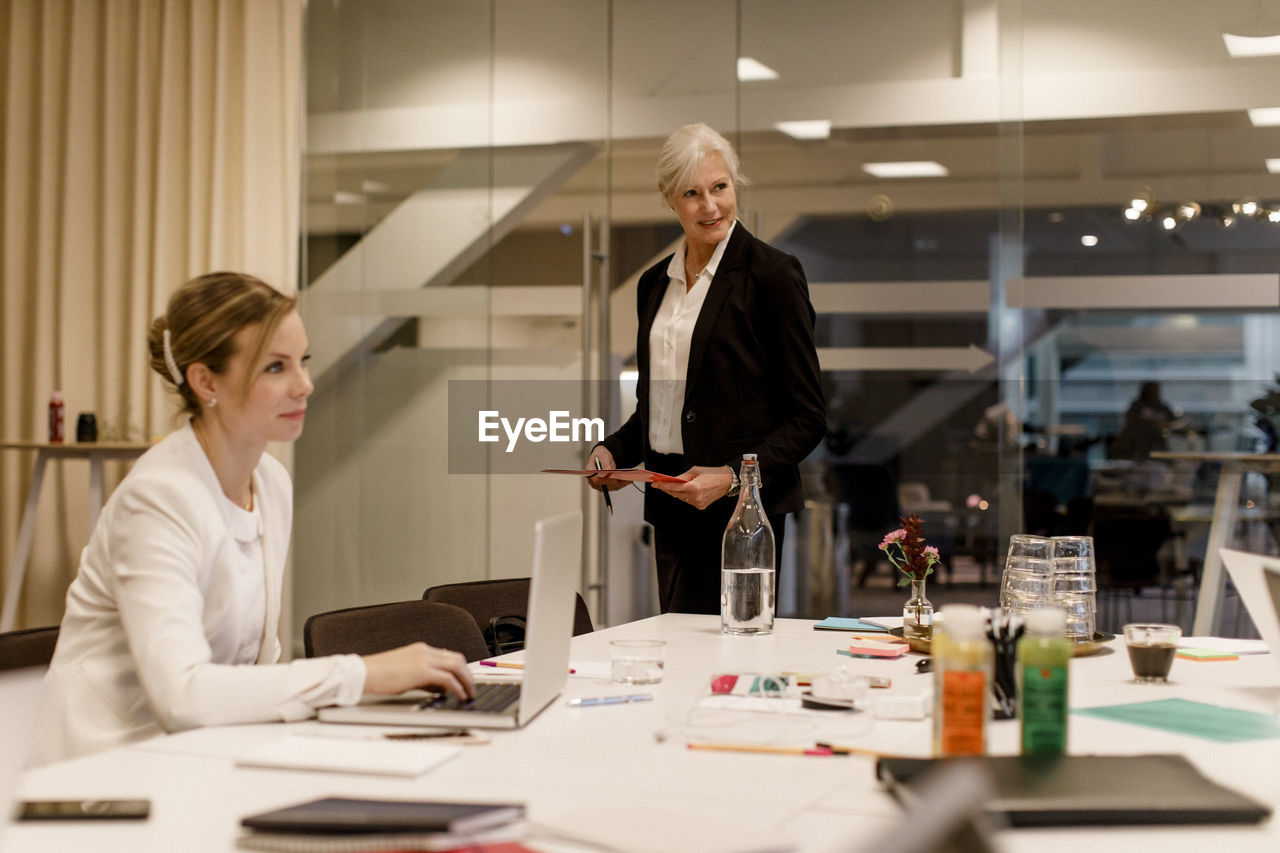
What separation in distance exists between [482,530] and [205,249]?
177 centimetres

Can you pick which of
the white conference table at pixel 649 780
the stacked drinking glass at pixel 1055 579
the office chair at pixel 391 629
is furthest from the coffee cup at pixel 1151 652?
the office chair at pixel 391 629

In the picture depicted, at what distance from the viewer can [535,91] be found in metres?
5.10

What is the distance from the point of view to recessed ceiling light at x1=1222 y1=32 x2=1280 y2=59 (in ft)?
14.3

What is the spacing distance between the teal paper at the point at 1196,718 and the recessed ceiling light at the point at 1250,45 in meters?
3.41

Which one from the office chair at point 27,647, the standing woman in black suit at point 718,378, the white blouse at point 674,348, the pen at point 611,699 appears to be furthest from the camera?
the white blouse at point 674,348

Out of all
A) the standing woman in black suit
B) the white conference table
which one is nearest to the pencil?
the white conference table

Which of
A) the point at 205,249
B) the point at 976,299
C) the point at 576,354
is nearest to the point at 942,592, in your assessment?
the point at 976,299

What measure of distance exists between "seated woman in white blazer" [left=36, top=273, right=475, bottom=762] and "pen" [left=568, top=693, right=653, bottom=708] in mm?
157

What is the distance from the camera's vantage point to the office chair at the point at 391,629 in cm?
207

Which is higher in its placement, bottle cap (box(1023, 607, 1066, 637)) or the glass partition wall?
the glass partition wall

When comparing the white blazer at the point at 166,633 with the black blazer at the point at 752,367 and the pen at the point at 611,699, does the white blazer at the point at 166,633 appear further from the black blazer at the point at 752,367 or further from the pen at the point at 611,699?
the black blazer at the point at 752,367

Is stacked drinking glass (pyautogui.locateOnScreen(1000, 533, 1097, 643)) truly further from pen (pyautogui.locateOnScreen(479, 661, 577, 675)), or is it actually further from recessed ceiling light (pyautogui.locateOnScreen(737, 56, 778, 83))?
recessed ceiling light (pyautogui.locateOnScreen(737, 56, 778, 83))

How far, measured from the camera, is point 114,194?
5.55 meters

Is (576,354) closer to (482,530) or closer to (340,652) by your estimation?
(482,530)
